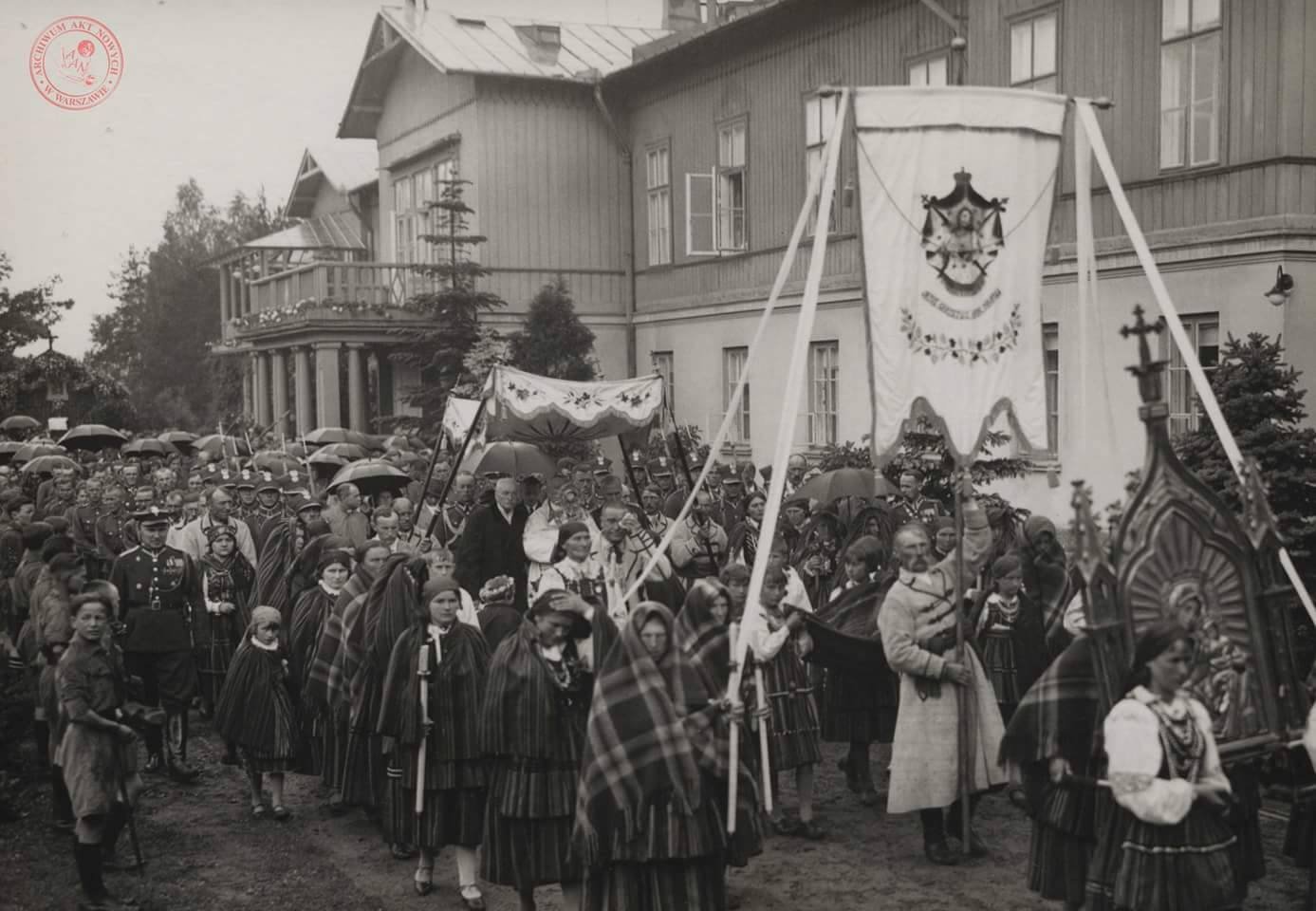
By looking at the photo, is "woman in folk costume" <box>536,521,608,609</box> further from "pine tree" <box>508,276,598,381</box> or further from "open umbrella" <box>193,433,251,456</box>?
"open umbrella" <box>193,433,251,456</box>

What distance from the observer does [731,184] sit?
74.9 ft

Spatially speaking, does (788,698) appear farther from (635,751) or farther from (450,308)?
(450,308)

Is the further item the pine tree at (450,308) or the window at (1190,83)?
the pine tree at (450,308)

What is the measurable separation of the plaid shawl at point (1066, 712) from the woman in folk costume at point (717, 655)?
129 cm

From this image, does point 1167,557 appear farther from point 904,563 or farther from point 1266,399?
point 1266,399

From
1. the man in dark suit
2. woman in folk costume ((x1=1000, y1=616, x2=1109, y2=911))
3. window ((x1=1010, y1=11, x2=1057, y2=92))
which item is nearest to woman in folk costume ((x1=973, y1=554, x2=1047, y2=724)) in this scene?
woman in folk costume ((x1=1000, y1=616, x2=1109, y2=911))

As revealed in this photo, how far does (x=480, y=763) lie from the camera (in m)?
7.41

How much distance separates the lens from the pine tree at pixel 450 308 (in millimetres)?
24266

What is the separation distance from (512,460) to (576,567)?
4204mm

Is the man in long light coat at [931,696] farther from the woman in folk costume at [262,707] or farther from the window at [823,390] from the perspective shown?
the window at [823,390]

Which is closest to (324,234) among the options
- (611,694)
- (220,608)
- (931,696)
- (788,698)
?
(220,608)

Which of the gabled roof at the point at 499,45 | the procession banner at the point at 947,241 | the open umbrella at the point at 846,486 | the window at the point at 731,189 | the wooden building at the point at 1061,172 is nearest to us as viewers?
the procession banner at the point at 947,241

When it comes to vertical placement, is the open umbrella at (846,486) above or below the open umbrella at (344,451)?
below

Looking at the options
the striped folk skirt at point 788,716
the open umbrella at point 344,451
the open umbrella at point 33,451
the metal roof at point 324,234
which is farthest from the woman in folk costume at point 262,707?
the metal roof at point 324,234
